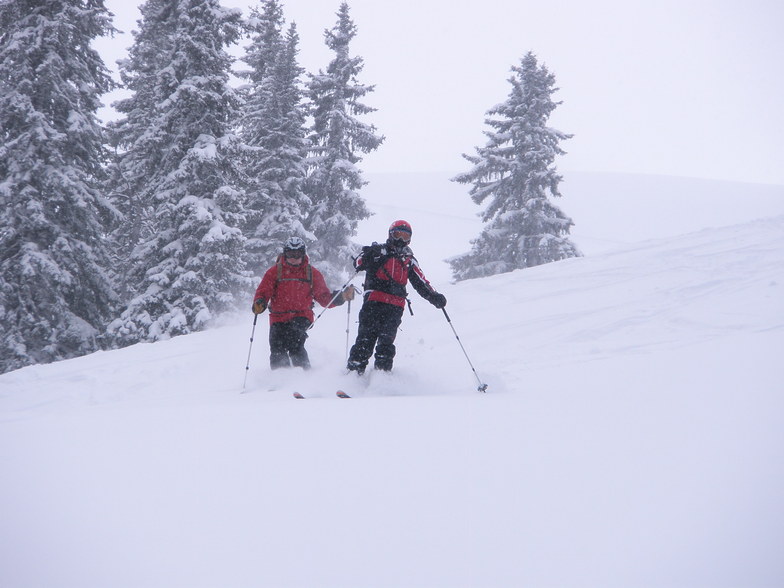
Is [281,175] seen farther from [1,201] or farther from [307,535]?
[307,535]

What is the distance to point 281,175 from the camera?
68.2 ft

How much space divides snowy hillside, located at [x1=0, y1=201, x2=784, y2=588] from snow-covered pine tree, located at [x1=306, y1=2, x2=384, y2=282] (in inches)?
657

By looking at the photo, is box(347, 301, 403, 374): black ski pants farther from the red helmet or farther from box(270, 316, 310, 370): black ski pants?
box(270, 316, 310, 370): black ski pants

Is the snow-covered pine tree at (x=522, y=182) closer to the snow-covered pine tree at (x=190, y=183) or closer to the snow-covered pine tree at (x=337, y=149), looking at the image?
the snow-covered pine tree at (x=337, y=149)

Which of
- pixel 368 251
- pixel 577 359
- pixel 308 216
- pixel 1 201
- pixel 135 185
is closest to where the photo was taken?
pixel 368 251

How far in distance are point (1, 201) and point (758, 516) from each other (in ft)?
53.3

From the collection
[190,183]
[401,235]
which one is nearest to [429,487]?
[401,235]

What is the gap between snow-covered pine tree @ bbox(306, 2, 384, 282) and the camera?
21906mm

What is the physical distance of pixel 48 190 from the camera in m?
13.3

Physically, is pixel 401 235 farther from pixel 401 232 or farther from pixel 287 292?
pixel 287 292

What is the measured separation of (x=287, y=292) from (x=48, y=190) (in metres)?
10.2

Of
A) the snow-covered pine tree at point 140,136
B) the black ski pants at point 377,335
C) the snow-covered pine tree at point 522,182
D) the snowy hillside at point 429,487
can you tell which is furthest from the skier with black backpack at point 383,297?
the snow-covered pine tree at point 522,182

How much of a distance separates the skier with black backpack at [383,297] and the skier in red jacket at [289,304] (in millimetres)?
939

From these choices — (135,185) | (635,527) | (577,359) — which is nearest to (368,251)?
(577,359)
